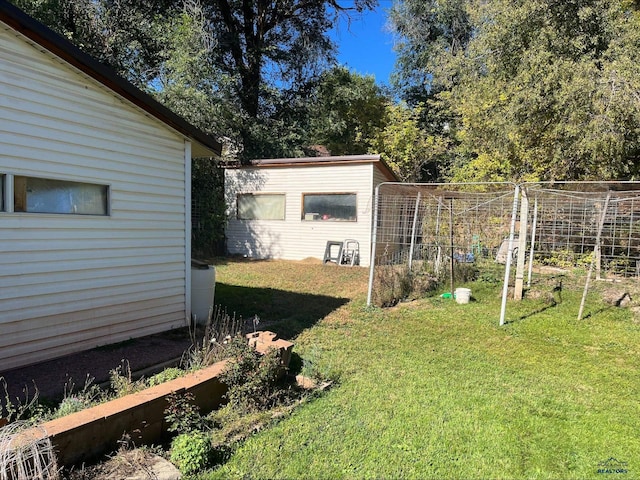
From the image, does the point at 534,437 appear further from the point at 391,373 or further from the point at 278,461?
the point at 278,461

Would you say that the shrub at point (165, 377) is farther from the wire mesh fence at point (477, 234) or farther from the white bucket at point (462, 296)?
the white bucket at point (462, 296)

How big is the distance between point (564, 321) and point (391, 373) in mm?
3678

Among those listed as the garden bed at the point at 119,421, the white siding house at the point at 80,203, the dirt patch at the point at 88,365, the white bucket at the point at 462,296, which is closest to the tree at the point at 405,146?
the white bucket at the point at 462,296

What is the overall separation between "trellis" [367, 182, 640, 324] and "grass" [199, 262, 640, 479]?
1.68 meters

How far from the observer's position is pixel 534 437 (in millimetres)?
2938

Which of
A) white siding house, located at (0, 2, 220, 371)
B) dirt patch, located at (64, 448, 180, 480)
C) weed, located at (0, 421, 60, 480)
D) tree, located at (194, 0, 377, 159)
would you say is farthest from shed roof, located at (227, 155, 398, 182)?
weed, located at (0, 421, 60, 480)

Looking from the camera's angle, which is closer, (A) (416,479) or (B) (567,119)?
(A) (416,479)

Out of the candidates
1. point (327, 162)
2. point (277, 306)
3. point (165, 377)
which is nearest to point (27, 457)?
point (165, 377)

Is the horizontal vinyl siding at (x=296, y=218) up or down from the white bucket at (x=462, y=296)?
up

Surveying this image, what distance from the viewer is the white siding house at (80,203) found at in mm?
3691

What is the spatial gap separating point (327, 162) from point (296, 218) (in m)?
2.00

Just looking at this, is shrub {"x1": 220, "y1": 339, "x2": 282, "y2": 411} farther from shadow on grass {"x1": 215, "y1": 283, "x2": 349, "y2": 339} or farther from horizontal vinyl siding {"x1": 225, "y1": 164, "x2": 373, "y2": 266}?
horizontal vinyl siding {"x1": 225, "y1": 164, "x2": 373, "y2": 266}

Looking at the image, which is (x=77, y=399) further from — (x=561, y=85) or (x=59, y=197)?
(x=561, y=85)

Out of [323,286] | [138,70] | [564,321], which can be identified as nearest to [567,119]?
[564,321]
